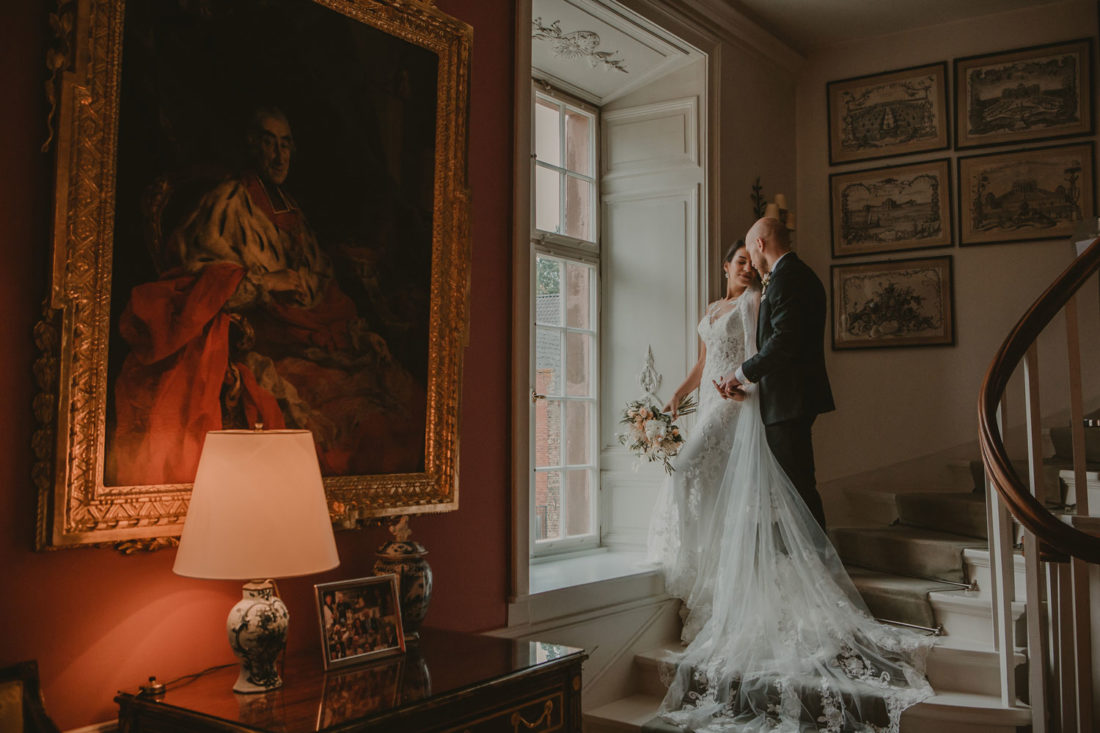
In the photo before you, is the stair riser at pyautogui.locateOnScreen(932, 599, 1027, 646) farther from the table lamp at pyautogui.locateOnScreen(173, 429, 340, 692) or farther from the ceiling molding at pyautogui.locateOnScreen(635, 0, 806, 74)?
the ceiling molding at pyautogui.locateOnScreen(635, 0, 806, 74)

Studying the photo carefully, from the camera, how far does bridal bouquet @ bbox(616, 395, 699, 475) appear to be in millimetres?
4668

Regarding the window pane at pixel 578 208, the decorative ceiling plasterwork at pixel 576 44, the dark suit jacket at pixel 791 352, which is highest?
the decorative ceiling plasterwork at pixel 576 44

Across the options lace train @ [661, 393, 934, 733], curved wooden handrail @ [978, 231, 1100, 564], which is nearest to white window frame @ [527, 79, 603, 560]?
lace train @ [661, 393, 934, 733]

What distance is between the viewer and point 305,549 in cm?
220

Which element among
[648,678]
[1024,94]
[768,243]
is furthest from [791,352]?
[1024,94]

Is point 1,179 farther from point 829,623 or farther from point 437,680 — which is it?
point 829,623

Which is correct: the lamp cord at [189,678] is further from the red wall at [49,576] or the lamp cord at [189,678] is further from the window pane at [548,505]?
the window pane at [548,505]

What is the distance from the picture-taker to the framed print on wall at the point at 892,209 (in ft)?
19.1

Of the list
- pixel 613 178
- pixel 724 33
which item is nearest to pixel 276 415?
pixel 613 178

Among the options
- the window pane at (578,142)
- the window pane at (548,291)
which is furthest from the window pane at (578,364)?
the window pane at (578,142)

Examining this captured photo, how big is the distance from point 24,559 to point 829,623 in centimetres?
281

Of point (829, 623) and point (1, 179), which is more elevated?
point (1, 179)

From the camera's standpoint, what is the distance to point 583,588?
3.96m

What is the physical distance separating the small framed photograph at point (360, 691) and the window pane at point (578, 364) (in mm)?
2698
